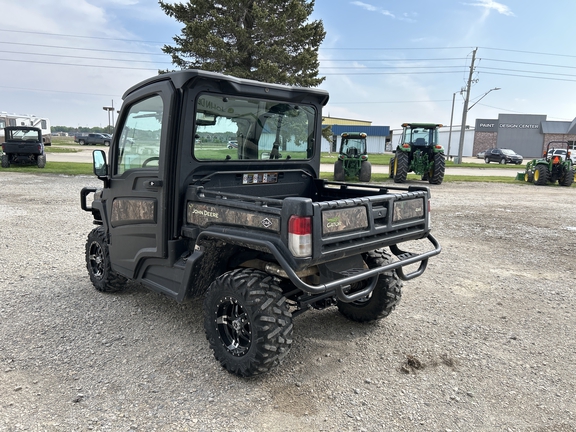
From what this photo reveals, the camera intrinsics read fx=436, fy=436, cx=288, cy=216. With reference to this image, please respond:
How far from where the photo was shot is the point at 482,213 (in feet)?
34.4

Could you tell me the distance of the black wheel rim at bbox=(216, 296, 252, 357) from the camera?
3139mm

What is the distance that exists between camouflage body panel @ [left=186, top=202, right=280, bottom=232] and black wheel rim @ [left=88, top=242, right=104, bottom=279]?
5.73ft

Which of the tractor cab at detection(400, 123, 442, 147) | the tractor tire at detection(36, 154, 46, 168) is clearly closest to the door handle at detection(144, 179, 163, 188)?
the tractor cab at detection(400, 123, 442, 147)

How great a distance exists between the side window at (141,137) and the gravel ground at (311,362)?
1454mm

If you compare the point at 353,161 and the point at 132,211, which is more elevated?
the point at 353,161

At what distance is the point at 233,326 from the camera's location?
3201 mm

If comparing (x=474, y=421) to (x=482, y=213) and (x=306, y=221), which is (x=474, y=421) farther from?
(x=482, y=213)

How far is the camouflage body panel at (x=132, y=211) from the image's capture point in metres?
3.65

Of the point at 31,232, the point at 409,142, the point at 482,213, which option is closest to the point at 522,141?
the point at 409,142

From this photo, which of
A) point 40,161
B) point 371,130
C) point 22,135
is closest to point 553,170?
point 40,161

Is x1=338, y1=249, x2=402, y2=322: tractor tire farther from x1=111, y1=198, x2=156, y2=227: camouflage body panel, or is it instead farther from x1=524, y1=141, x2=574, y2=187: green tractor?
x1=524, y1=141, x2=574, y2=187: green tractor

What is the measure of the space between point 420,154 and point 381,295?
1430 cm

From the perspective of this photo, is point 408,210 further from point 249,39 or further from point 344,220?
point 249,39

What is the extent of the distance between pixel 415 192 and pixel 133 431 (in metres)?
2.63
